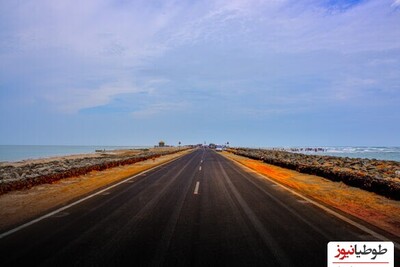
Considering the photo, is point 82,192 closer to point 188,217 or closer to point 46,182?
point 46,182

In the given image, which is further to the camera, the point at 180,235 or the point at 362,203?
the point at 362,203

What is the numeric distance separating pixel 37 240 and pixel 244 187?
32.5 ft

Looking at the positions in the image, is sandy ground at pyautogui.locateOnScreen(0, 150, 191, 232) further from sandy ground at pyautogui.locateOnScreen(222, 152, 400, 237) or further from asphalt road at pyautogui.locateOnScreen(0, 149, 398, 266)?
sandy ground at pyautogui.locateOnScreen(222, 152, 400, 237)

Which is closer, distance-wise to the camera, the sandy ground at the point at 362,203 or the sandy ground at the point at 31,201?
the sandy ground at the point at 362,203

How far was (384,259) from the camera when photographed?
17.6 feet

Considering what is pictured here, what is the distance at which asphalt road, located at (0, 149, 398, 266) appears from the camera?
5421 mm

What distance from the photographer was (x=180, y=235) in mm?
6832

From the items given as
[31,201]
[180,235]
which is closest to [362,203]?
[180,235]

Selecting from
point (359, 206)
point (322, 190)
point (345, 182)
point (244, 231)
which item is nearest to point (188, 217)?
point (244, 231)

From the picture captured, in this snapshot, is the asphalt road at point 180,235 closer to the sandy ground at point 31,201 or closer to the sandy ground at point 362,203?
the sandy ground at point 31,201

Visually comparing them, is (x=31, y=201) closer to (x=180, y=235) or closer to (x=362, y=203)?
(x=180, y=235)

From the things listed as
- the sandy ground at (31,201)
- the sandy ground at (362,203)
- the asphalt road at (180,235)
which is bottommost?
the sandy ground at (31,201)

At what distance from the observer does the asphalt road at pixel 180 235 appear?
542cm

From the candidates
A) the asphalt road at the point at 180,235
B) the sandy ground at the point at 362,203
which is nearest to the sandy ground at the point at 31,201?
the asphalt road at the point at 180,235
